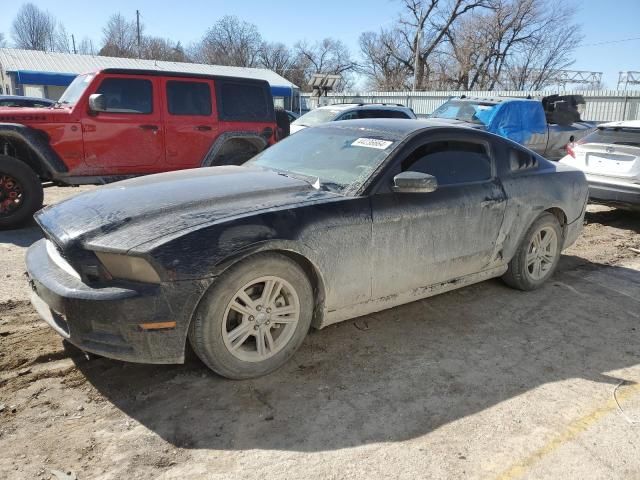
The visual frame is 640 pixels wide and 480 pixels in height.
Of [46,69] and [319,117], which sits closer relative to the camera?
[319,117]

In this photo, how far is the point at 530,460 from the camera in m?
2.48

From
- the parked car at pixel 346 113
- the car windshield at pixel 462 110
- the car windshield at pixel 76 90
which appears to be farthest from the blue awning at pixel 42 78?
the car windshield at pixel 76 90

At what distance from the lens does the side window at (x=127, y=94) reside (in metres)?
7.01

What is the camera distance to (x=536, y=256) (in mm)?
4762

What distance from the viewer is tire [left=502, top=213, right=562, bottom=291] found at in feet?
15.1

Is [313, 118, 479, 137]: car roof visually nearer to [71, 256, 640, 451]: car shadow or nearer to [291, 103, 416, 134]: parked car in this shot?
[71, 256, 640, 451]: car shadow

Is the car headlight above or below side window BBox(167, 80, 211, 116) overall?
below

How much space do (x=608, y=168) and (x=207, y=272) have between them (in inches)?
268

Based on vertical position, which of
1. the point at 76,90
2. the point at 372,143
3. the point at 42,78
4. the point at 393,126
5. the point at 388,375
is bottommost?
the point at 388,375

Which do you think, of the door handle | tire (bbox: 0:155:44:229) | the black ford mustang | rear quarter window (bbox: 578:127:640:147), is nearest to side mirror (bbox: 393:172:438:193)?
the black ford mustang

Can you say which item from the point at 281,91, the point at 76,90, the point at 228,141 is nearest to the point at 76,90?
the point at 76,90

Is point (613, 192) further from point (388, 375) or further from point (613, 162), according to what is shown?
point (388, 375)

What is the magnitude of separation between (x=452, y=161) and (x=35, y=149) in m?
5.27

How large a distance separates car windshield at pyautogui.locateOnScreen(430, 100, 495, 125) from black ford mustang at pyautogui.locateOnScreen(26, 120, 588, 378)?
8155 millimetres
